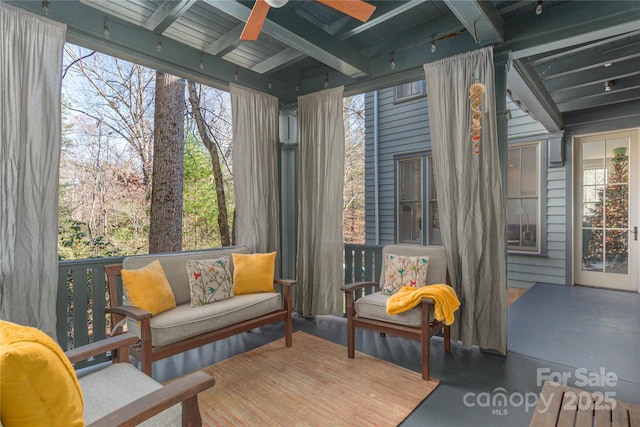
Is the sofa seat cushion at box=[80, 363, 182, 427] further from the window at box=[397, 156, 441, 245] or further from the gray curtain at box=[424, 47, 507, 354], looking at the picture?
the window at box=[397, 156, 441, 245]

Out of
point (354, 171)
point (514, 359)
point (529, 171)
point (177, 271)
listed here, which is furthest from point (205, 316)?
point (354, 171)

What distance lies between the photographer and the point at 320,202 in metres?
3.82

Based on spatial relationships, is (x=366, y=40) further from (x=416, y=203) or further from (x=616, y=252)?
(x=616, y=252)

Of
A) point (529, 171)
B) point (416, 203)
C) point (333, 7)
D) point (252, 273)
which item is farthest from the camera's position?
point (416, 203)

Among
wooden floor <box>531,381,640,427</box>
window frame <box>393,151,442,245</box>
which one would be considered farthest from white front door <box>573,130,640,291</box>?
wooden floor <box>531,381,640,427</box>

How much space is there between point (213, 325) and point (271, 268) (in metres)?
0.89

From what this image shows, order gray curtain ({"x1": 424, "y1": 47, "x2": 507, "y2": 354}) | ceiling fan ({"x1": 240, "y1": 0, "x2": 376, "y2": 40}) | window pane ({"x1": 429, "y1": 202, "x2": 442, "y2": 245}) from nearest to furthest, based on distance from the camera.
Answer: ceiling fan ({"x1": 240, "y1": 0, "x2": 376, "y2": 40}), gray curtain ({"x1": 424, "y1": 47, "x2": 507, "y2": 354}), window pane ({"x1": 429, "y1": 202, "x2": 442, "y2": 245})

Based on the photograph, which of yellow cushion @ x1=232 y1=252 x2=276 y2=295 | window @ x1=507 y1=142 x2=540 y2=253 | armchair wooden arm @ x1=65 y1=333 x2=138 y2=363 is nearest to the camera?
armchair wooden arm @ x1=65 y1=333 x2=138 y2=363

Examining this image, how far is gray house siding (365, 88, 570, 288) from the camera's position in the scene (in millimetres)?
5184

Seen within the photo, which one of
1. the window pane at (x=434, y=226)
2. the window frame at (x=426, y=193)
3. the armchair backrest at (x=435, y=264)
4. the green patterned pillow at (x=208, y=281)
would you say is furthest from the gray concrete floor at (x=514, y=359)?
the window frame at (x=426, y=193)

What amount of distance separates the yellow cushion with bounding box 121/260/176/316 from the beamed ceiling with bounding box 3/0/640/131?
1879 millimetres

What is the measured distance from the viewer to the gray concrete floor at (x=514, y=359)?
212 centimetres

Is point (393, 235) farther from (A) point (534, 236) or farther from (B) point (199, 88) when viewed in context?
(B) point (199, 88)

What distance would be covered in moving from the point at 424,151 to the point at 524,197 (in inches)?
71.0
